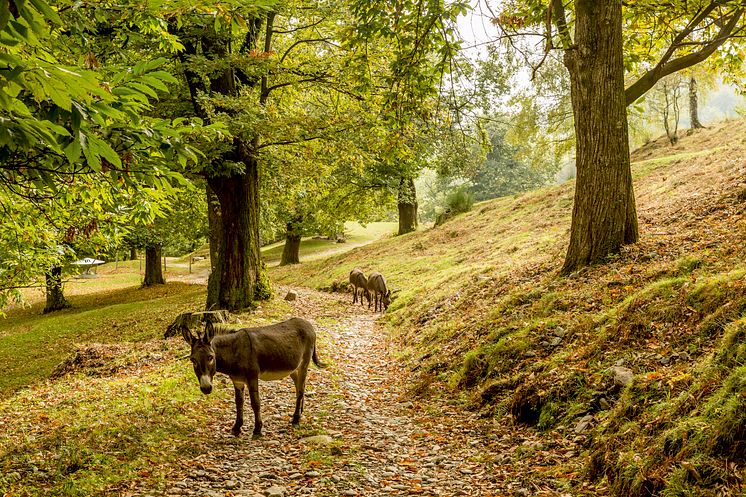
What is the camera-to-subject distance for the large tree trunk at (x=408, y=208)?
38562 millimetres

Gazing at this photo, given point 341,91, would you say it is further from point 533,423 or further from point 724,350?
point 724,350

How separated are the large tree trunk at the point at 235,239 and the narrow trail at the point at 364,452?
693 cm

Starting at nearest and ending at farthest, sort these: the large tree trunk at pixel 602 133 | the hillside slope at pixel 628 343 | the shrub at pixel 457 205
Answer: the hillside slope at pixel 628 343, the large tree trunk at pixel 602 133, the shrub at pixel 457 205

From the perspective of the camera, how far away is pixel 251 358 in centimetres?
777

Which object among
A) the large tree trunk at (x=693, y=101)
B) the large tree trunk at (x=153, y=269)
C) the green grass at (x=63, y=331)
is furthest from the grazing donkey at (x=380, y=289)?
the large tree trunk at (x=693, y=101)

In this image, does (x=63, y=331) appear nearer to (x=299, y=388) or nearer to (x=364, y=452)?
(x=299, y=388)

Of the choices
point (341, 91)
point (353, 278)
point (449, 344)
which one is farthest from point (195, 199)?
point (449, 344)

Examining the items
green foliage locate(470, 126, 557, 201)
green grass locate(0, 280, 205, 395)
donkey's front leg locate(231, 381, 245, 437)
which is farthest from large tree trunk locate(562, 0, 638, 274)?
green foliage locate(470, 126, 557, 201)

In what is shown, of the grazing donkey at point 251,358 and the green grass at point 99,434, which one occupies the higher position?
the grazing donkey at point 251,358

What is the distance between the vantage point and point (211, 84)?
16.5 m

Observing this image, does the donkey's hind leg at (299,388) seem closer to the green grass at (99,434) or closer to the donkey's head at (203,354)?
the green grass at (99,434)

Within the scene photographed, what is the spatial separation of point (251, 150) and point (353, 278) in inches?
311

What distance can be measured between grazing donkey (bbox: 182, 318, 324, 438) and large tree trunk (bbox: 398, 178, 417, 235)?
100 feet

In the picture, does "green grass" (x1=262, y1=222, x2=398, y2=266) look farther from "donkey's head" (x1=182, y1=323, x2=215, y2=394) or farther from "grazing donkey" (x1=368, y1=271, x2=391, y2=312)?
"donkey's head" (x1=182, y1=323, x2=215, y2=394)
